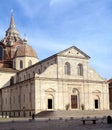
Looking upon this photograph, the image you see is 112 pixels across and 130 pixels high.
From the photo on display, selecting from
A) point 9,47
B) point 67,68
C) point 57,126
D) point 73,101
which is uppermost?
point 9,47

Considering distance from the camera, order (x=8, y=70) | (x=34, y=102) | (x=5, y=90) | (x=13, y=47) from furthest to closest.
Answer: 1. (x=13, y=47)
2. (x=8, y=70)
3. (x=5, y=90)
4. (x=34, y=102)

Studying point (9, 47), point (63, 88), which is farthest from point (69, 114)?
point (9, 47)

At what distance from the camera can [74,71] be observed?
60.7m

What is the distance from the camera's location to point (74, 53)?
60.8 metres

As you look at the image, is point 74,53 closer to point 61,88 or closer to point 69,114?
point 61,88

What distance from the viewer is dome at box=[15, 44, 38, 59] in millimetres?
79700

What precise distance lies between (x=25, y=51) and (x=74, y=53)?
73.3ft

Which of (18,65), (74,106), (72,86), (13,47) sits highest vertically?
(13,47)

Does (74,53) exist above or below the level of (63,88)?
above

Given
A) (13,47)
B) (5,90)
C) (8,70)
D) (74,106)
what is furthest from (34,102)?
(13,47)

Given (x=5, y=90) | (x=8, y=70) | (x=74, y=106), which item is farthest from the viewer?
(x=8, y=70)

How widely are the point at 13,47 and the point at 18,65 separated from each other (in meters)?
8.20

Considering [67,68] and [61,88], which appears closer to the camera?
[61,88]

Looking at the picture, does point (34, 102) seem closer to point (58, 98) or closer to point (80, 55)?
point (58, 98)
